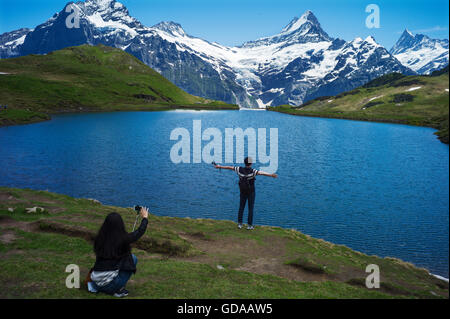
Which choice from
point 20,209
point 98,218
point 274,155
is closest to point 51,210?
point 20,209

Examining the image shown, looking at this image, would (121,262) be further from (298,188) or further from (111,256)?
(298,188)

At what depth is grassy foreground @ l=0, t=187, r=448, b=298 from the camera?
1380cm

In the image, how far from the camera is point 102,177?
174 feet

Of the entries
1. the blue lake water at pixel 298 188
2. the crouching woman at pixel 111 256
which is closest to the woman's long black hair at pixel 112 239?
the crouching woman at pixel 111 256

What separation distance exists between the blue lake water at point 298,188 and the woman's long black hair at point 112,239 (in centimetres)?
2586

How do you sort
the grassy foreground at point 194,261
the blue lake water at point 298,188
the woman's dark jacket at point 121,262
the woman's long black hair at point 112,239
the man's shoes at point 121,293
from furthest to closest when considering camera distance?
the blue lake water at point 298,188 → the grassy foreground at point 194,261 → the man's shoes at point 121,293 → the woman's dark jacket at point 121,262 → the woman's long black hair at point 112,239

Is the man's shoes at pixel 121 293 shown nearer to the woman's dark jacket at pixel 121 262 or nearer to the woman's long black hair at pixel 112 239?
the woman's dark jacket at pixel 121 262

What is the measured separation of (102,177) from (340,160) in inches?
2125

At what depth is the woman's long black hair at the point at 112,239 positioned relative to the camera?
458 inches

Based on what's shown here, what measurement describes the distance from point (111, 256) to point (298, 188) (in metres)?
41.7

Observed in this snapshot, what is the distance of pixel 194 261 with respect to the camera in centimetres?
1956

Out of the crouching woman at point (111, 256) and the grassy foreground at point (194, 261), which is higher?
the crouching woman at point (111, 256)

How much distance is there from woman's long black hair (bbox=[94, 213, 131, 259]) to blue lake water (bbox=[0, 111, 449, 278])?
25860 mm

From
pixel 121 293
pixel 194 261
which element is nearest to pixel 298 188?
pixel 194 261
